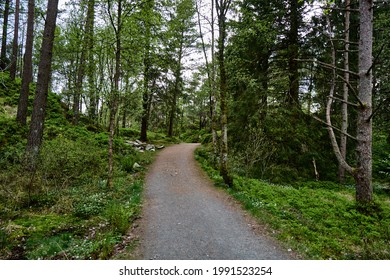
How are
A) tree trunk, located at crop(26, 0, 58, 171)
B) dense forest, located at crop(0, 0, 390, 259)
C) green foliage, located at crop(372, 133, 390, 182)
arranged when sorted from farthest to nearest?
green foliage, located at crop(372, 133, 390, 182), tree trunk, located at crop(26, 0, 58, 171), dense forest, located at crop(0, 0, 390, 259)

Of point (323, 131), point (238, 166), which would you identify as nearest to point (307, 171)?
point (323, 131)

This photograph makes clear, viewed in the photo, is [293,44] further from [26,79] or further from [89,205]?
[26,79]

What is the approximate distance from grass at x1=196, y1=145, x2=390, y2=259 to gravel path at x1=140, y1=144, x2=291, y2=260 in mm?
461

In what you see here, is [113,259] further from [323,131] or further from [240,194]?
[323,131]

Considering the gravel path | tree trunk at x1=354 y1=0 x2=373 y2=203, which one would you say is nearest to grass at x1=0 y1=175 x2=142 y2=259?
the gravel path

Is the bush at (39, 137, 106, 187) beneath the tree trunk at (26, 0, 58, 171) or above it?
beneath

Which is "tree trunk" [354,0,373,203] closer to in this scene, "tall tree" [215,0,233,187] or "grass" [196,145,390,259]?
"grass" [196,145,390,259]

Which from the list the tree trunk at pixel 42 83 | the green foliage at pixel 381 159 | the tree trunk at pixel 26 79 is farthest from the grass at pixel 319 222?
the tree trunk at pixel 26 79

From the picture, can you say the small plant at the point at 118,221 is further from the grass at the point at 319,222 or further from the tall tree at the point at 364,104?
the tall tree at the point at 364,104

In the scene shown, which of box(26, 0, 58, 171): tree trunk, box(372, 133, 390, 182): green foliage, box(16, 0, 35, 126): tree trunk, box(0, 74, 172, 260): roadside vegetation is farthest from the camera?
box(16, 0, 35, 126): tree trunk

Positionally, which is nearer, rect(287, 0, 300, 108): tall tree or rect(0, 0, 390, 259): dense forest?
rect(0, 0, 390, 259): dense forest

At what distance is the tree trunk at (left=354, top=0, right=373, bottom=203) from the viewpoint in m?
5.23

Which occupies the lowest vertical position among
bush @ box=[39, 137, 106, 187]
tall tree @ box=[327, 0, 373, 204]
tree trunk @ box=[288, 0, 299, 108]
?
bush @ box=[39, 137, 106, 187]

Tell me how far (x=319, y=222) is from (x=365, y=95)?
3478mm
